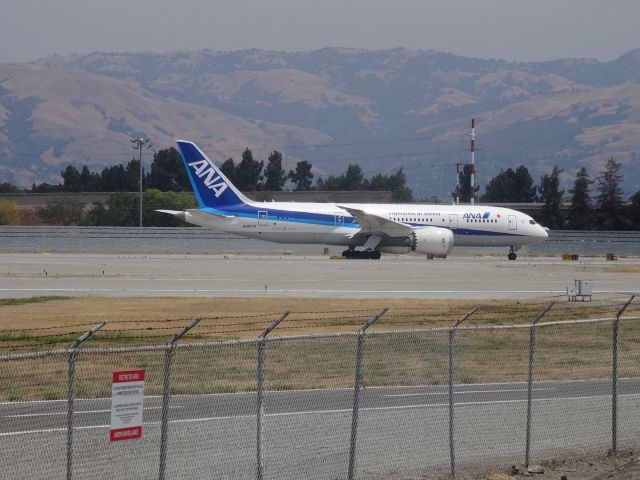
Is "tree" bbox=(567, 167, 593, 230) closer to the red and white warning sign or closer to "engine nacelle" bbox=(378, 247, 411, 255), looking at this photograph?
"engine nacelle" bbox=(378, 247, 411, 255)

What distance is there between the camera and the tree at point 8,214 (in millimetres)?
114125

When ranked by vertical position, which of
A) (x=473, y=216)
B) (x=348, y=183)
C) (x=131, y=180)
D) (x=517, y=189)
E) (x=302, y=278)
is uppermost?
(x=348, y=183)

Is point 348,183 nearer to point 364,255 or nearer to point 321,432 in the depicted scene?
point 364,255

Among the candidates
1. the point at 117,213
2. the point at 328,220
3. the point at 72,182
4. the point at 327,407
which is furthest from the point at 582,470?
the point at 72,182

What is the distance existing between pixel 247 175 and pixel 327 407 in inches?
6006

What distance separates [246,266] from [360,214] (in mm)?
11044

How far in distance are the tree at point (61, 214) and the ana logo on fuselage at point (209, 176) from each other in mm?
51241

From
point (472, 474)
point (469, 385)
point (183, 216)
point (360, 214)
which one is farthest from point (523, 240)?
point (472, 474)

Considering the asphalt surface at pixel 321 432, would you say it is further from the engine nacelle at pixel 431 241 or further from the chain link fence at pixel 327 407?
the engine nacelle at pixel 431 241

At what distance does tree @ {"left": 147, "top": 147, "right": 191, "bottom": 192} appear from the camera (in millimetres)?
153625

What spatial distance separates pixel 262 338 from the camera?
44.4 ft

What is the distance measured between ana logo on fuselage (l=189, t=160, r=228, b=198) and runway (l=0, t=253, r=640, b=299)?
263 inches

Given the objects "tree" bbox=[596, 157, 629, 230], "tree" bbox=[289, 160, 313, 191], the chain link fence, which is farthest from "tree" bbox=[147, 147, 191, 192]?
the chain link fence

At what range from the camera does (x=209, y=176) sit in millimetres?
66938
